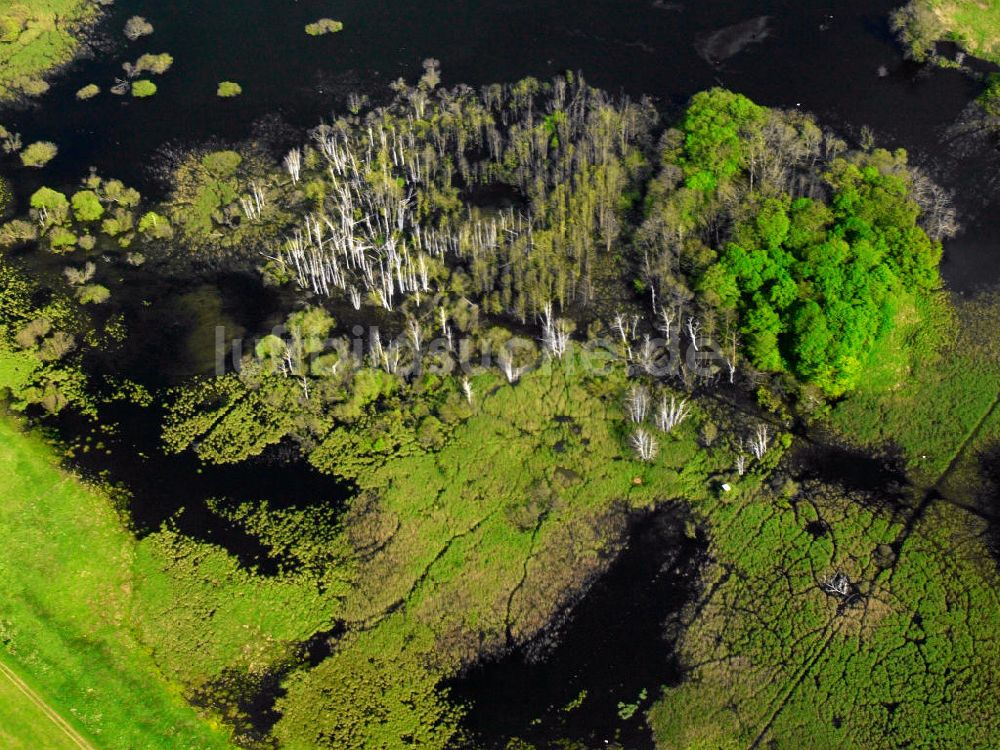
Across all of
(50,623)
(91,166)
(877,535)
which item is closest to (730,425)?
(877,535)

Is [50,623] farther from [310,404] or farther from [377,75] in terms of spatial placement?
[377,75]

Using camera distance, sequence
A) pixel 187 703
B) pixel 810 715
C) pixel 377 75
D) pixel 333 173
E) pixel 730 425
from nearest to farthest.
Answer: pixel 810 715 → pixel 187 703 → pixel 730 425 → pixel 333 173 → pixel 377 75

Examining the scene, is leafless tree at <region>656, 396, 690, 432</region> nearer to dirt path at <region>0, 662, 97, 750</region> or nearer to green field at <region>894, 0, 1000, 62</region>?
dirt path at <region>0, 662, 97, 750</region>

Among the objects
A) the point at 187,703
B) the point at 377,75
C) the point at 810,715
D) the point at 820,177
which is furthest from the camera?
the point at 377,75

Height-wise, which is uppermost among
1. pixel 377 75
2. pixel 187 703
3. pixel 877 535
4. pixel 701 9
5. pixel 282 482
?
pixel 701 9

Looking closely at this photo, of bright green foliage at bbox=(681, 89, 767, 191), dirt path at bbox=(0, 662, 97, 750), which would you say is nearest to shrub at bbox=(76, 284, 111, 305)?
dirt path at bbox=(0, 662, 97, 750)

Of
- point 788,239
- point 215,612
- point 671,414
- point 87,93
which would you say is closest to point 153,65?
point 87,93

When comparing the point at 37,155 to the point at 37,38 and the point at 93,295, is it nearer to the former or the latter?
the point at 37,38

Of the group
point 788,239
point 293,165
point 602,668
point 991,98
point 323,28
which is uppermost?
point 991,98
